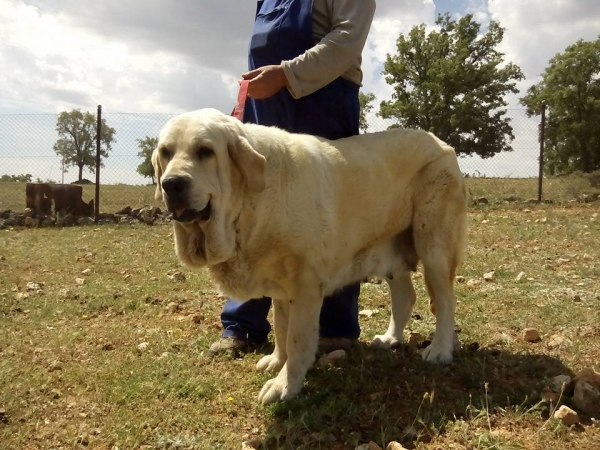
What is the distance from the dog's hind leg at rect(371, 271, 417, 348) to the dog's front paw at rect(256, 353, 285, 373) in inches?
27.4

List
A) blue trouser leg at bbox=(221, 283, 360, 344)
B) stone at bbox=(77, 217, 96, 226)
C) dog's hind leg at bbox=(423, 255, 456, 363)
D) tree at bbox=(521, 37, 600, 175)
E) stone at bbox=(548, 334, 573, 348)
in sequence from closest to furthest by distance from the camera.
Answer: dog's hind leg at bbox=(423, 255, 456, 363) < stone at bbox=(548, 334, 573, 348) < blue trouser leg at bbox=(221, 283, 360, 344) < stone at bbox=(77, 217, 96, 226) < tree at bbox=(521, 37, 600, 175)

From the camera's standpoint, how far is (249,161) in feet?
8.38

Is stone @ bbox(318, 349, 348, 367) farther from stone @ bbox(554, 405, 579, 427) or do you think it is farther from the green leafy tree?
the green leafy tree

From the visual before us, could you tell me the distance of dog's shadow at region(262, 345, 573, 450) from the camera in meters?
2.35

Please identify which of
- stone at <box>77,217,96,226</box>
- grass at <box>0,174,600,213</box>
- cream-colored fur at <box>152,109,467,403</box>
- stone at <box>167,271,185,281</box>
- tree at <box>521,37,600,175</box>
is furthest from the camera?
tree at <box>521,37,600,175</box>

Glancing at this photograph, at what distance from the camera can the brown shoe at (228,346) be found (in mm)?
3376

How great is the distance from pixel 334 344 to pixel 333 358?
0.82 ft

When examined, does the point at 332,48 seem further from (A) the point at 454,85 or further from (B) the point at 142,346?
(A) the point at 454,85

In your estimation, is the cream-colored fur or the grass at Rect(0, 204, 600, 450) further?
the cream-colored fur

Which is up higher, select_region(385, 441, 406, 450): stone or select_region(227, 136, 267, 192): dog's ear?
select_region(227, 136, 267, 192): dog's ear

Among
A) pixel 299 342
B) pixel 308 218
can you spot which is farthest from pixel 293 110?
pixel 299 342

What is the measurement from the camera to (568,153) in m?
29.1

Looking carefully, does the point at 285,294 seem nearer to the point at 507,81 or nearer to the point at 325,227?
the point at 325,227

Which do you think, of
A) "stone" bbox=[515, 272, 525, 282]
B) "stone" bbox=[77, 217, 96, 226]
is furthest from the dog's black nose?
"stone" bbox=[77, 217, 96, 226]
